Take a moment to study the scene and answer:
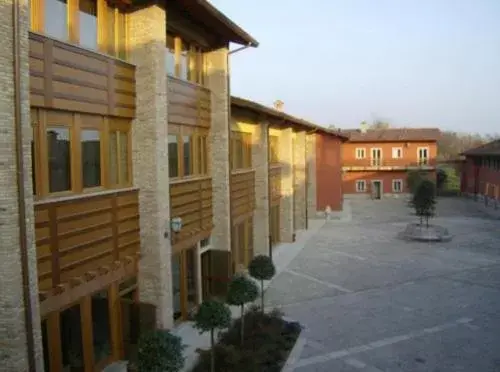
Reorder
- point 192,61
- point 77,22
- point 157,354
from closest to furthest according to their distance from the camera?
1. point 157,354
2. point 77,22
3. point 192,61

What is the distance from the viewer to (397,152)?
52.2 metres

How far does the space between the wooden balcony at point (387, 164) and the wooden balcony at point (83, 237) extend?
148 ft

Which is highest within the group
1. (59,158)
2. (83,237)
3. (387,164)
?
(59,158)

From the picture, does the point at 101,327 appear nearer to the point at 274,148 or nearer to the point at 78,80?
the point at 78,80

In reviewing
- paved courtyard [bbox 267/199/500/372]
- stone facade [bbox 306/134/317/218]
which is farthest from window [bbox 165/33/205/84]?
stone facade [bbox 306/134/317/218]

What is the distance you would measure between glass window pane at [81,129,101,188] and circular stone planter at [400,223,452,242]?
2058 centimetres

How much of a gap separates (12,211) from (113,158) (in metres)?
3.08

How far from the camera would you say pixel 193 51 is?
1258cm

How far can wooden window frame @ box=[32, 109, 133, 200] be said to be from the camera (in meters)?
6.95

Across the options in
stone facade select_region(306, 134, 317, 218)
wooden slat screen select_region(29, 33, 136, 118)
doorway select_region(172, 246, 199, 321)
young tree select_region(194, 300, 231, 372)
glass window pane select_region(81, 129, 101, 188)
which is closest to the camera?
wooden slat screen select_region(29, 33, 136, 118)

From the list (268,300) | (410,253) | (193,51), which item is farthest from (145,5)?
(410,253)

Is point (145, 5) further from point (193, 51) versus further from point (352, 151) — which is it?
point (352, 151)

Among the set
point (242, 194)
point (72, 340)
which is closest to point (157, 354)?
point (72, 340)

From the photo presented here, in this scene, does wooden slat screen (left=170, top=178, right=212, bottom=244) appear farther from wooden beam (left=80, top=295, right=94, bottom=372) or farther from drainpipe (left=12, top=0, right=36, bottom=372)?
drainpipe (left=12, top=0, right=36, bottom=372)
